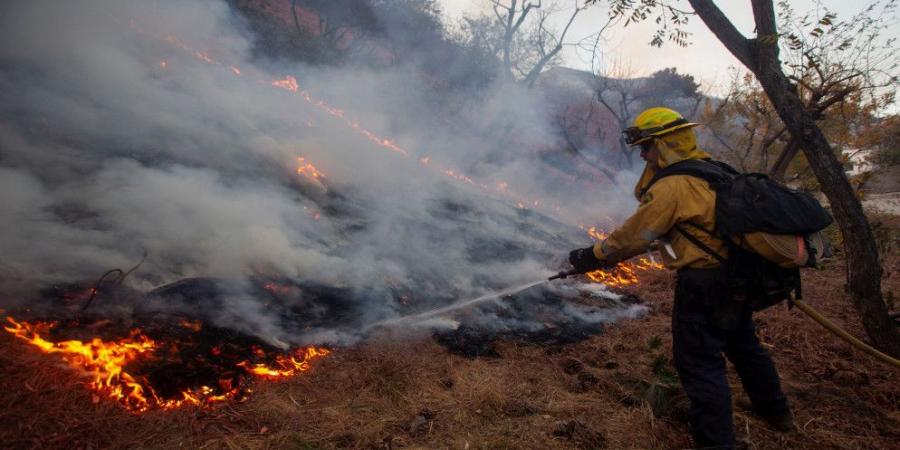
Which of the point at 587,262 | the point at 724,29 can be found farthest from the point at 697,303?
the point at 724,29

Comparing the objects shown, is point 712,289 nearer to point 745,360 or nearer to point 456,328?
point 745,360

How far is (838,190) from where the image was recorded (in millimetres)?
3756

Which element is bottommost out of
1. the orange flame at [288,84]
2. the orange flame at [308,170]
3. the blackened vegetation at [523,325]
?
the orange flame at [308,170]

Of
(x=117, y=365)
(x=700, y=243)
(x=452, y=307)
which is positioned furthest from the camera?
(x=452, y=307)

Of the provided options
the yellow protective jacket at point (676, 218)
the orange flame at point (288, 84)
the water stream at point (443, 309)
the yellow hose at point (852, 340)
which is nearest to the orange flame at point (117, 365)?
the water stream at point (443, 309)

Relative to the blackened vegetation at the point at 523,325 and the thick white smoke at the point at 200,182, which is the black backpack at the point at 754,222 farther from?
the thick white smoke at the point at 200,182

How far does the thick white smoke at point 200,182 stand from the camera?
12.4 feet

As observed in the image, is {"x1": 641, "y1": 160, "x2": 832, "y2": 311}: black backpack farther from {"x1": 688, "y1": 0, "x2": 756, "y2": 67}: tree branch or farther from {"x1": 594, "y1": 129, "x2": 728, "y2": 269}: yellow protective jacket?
{"x1": 688, "y1": 0, "x2": 756, "y2": 67}: tree branch

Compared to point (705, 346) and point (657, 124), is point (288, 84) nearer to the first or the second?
point (657, 124)

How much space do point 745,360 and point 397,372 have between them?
2.25m

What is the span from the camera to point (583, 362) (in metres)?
3.64

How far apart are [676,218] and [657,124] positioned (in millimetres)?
650

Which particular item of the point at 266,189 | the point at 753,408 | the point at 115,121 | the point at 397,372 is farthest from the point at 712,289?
the point at 115,121

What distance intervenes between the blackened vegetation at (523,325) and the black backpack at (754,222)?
70.4 inches
